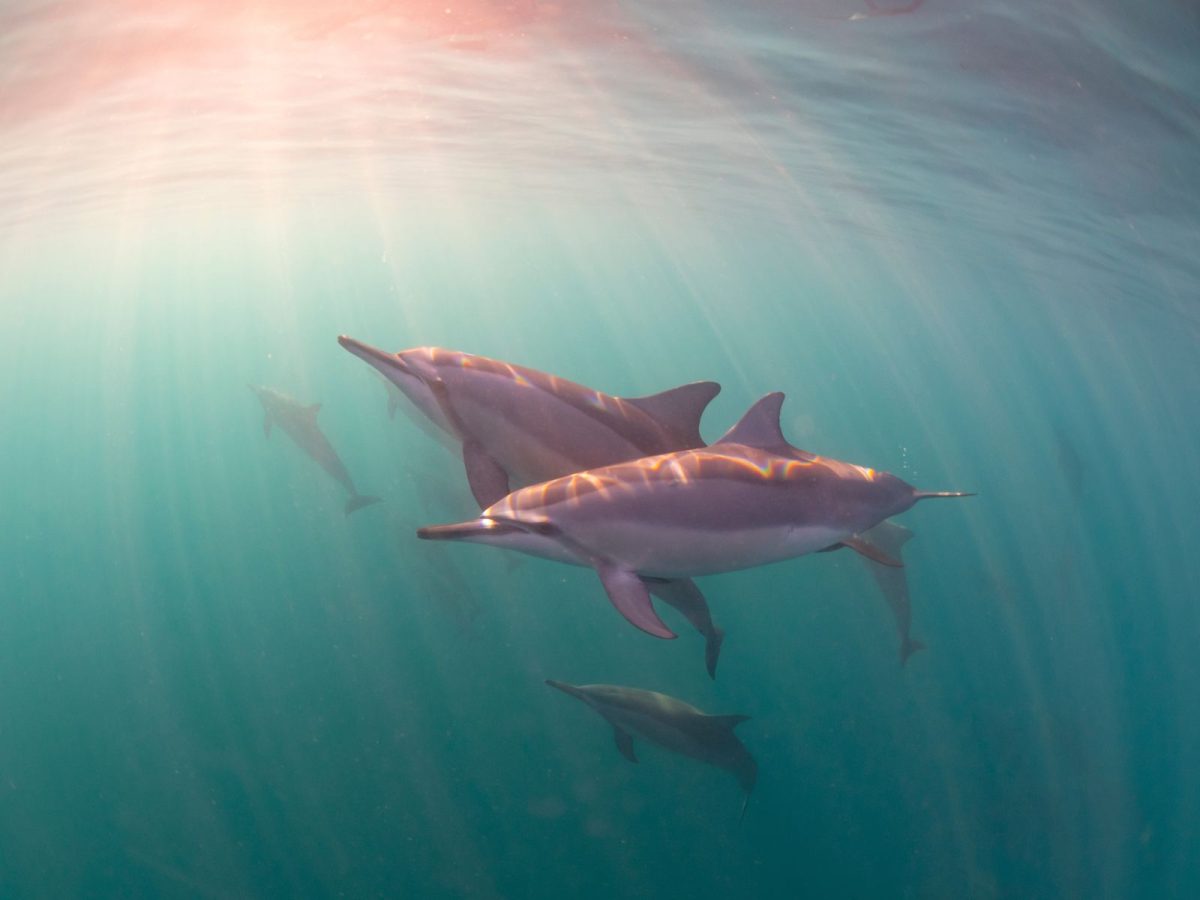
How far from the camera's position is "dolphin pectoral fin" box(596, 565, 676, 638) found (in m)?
3.02

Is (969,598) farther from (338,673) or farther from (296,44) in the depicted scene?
(296,44)

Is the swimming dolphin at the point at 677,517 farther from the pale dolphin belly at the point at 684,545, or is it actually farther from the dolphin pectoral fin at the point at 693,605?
the dolphin pectoral fin at the point at 693,605

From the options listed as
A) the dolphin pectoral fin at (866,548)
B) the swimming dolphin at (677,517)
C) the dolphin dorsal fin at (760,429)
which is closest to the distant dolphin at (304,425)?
the dolphin dorsal fin at (760,429)

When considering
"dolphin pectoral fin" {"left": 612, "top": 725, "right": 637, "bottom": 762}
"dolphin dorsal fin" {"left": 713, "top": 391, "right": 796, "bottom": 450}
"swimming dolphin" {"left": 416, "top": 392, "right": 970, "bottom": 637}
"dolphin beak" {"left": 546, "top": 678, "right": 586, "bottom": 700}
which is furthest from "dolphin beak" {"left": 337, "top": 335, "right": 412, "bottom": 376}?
"dolphin pectoral fin" {"left": 612, "top": 725, "right": 637, "bottom": 762}

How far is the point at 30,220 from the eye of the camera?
22969 millimetres

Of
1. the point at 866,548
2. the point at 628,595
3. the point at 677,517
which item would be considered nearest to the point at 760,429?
the point at 866,548

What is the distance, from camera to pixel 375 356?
392 cm

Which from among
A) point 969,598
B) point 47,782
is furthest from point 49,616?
point 969,598

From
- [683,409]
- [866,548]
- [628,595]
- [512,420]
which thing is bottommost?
[866,548]

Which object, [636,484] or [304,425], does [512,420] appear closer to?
[636,484]

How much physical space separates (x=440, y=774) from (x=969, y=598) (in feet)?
50.4

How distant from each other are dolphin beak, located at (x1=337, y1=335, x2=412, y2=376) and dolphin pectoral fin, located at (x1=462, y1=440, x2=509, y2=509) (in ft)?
2.08

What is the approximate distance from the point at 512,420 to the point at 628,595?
1434mm

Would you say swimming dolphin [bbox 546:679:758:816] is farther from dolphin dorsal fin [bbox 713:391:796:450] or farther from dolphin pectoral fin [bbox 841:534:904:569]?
dolphin dorsal fin [bbox 713:391:796:450]
